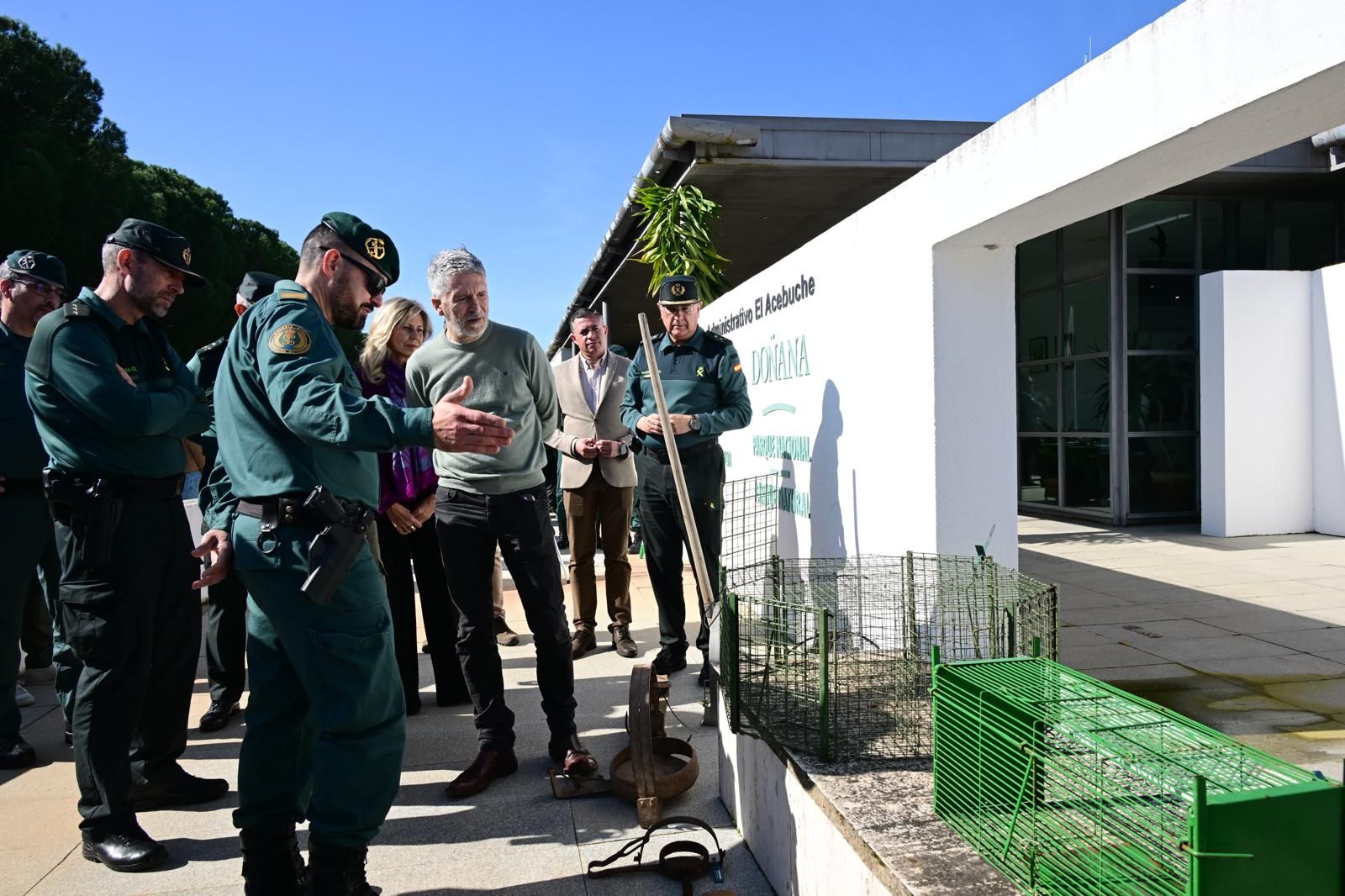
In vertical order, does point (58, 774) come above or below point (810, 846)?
below

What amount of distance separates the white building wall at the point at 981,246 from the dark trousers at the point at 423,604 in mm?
2046

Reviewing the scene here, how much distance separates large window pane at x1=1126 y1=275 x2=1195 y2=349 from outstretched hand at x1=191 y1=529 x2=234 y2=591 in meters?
10.3

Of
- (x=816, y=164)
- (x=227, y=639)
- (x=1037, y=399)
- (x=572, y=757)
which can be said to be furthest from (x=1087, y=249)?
(x=227, y=639)

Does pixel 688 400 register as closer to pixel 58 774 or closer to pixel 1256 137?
pixel 1256 137

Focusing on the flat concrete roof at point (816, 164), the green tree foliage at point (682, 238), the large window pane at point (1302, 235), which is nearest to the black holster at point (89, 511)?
the green tree foliage at point (682, 238)

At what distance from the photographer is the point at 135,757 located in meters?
3.35

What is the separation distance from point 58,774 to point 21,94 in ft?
67.6

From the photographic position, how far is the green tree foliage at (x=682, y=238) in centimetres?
919

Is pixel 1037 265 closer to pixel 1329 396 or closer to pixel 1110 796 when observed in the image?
pixel 1329 396

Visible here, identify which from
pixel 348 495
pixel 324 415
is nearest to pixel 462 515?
pixel 348 495

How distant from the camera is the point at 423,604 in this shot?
457 cm

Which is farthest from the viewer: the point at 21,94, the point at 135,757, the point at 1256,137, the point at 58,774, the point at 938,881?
the point at 21,94

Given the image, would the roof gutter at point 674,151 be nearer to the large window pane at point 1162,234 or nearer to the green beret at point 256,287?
the green beret at point 256,287

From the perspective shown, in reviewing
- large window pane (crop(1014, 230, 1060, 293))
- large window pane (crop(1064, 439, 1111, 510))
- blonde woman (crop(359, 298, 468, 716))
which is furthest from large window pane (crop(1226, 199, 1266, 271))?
blonde woman (crop(359, 298, 468, 716))
